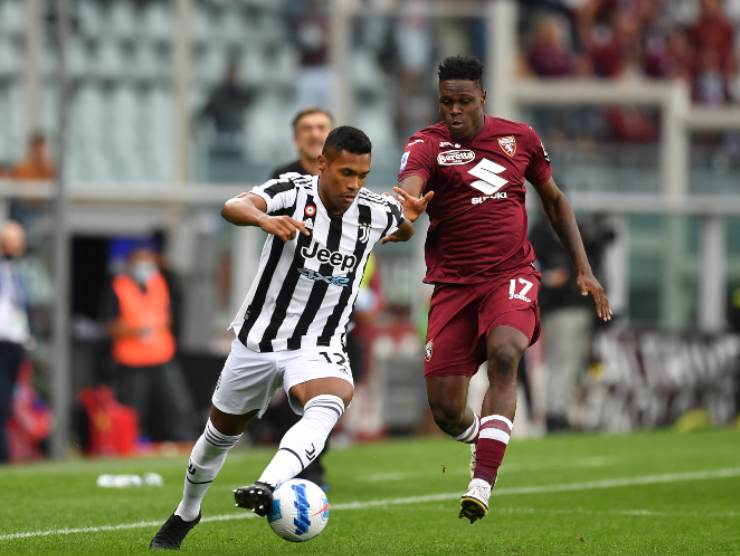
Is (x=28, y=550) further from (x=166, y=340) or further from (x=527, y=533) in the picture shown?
(x=166, y=340)

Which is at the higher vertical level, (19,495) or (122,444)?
(19,495)

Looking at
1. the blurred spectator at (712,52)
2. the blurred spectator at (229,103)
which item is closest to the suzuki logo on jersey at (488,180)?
the blurred spectator at (229,103)

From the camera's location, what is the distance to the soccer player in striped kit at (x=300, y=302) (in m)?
7.54

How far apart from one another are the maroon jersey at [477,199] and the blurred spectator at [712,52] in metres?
20.8

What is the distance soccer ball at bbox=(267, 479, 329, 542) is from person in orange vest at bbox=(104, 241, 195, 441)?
10049 millimetres

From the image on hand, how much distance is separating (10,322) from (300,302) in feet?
25.7

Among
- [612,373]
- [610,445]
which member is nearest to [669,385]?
[612,373]

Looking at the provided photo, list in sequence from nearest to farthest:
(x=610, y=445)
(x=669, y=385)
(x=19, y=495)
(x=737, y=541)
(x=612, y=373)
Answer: (x=737, y=541)
(x=19, y=495)
(x=610, y=445)
(x=612, y=373)
(x=669, y=385)

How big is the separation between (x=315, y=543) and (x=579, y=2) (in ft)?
74.3

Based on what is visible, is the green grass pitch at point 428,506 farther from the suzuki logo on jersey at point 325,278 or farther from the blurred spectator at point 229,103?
the blurred spectator at point 229,103

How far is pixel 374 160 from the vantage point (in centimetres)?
2328

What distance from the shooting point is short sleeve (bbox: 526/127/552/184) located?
9281mm

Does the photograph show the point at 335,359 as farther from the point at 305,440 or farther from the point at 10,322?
the point at 10,322

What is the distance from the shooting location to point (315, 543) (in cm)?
836
